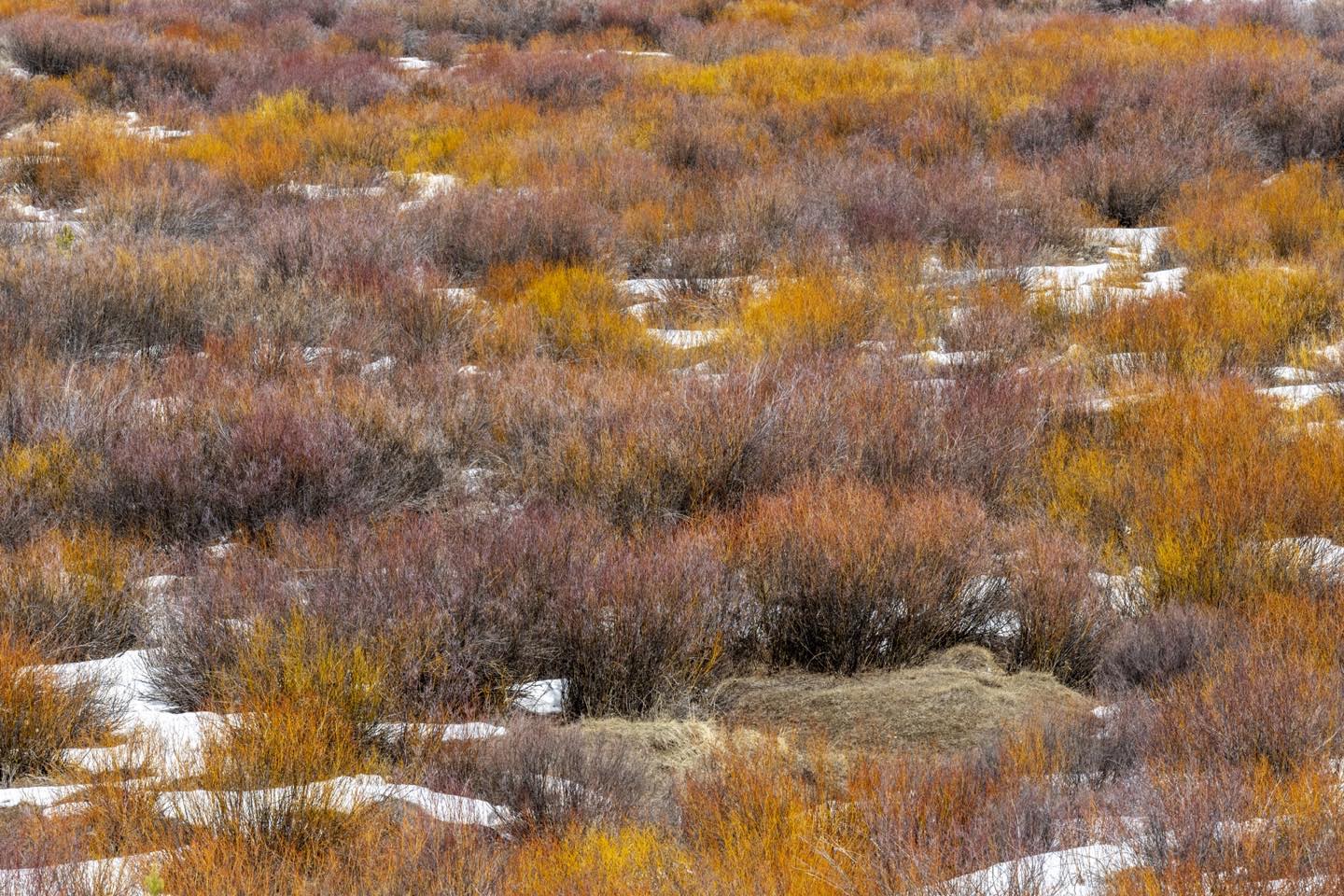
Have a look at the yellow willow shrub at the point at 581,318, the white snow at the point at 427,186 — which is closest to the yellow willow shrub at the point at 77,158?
the white snow at the point at 427,186

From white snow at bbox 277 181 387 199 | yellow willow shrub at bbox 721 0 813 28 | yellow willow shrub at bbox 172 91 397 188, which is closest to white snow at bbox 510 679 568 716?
white snow at bbox 277 181 387 199

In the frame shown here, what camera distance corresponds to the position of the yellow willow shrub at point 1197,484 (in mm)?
3727

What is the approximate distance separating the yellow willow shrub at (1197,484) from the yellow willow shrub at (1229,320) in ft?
2.34

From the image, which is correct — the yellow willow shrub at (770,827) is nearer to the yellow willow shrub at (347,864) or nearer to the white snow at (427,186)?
the yellow willow shrub at (347,864)

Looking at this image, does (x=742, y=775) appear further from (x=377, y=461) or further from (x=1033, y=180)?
(x=1033, y=180)

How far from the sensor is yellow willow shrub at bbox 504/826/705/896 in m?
2.15

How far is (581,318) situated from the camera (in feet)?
20.8

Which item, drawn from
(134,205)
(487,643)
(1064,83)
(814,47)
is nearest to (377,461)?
(487,643)

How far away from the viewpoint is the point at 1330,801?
225 centimetres

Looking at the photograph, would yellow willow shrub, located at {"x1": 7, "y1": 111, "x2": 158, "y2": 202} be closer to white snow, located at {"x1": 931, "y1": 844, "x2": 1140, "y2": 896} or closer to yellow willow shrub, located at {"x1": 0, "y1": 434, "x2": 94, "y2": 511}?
yellow willow shrub, located at {"x1": 0, "y1": 434, "x2": 94, "y2": 511}

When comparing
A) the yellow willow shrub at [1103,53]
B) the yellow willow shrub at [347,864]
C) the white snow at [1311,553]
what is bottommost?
the white snow at [1311,553]

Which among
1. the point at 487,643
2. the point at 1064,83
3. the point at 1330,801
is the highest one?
the point at 1064,83

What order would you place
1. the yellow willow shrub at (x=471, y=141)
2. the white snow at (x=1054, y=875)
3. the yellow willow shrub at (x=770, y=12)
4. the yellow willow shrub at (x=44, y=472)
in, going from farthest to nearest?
the yellow willow shrub at (x=770, y=12), the yellow willow shrub at (x=471, y=141), the yellow willow shrub at (x=44, y=472), the white snow at (x=1054, y=875)

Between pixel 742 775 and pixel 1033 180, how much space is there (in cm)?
702
